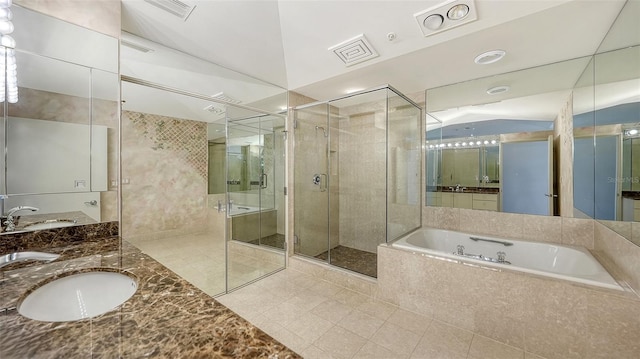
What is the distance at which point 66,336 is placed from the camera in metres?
0.62

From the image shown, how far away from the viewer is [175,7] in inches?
76.2

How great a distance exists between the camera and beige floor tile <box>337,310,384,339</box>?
6.48 feet

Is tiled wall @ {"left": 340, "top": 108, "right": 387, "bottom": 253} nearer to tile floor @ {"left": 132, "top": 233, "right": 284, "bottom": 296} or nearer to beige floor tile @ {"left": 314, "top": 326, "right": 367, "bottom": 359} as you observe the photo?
tile floor @ {"left": 132, "top": 233, "right": 284, "bottom": 296}

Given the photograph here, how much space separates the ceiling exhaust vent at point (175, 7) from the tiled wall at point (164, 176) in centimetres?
197

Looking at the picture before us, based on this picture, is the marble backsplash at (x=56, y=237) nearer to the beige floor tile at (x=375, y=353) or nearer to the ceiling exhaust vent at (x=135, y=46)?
the ceiling exhaust vent at (x=135, y=46)

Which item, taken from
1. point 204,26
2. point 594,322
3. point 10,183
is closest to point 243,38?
point 204,26

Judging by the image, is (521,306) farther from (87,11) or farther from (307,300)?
(87,11)

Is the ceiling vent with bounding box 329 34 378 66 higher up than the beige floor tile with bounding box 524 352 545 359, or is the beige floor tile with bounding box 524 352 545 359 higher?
the ceiling vent with bounding box 329 34 378 66

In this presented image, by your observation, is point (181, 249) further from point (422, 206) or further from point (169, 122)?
point (422, 206)

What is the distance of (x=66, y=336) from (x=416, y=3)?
2.59 meters

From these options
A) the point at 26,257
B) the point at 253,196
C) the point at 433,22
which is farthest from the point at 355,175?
the point at 26,257

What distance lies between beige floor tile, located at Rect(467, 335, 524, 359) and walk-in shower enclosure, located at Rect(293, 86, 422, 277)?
1244mm

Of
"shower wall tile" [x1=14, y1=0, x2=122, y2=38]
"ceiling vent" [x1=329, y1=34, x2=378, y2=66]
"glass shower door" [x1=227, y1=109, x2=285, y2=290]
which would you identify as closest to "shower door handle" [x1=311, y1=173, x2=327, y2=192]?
"glass shower door" [x1=227, y1=109, x2=285, y2=290]

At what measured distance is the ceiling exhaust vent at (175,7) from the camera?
1.87 metres
